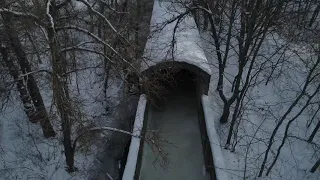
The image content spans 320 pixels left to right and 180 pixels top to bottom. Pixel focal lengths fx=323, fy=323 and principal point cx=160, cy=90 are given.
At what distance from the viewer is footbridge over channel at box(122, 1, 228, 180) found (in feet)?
34.1

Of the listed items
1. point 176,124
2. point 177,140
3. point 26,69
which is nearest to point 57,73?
point 26,69

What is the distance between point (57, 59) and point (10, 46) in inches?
137

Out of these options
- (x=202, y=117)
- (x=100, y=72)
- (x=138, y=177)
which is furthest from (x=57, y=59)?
(x=100, y=72)

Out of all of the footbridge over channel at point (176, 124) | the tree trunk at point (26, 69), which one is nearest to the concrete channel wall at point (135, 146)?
the footbridge over channel at point (176, 124)

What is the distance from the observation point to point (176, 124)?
42.5 feet

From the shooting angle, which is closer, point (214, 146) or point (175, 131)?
point (214, 146)

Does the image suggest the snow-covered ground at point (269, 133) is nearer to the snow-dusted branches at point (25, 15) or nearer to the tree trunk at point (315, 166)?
the tree trunk at point (315, 166)

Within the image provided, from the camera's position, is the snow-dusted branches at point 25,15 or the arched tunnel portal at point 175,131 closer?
the snow-dusted branches at point 25,15

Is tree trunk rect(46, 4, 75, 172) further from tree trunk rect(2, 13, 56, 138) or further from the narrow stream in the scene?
the narrow stream

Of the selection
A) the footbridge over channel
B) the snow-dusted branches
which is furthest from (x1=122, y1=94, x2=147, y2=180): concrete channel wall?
the snow-dusted branches

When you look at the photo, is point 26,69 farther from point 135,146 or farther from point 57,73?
point 135,146

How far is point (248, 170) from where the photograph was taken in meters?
11.4

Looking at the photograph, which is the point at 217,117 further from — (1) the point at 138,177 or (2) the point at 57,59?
(2) the point at 57,59

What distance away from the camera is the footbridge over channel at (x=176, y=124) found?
10383 millimetres
